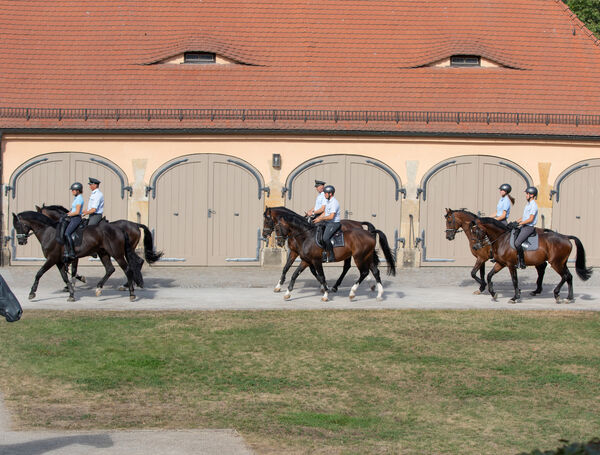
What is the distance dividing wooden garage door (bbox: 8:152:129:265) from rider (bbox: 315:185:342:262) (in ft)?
25.6

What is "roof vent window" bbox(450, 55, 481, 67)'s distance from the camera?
88.0 ft

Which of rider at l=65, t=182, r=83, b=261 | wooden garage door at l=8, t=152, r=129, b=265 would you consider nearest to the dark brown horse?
rider at l=65, t=182, r=83, b=261

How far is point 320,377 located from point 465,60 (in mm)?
16732

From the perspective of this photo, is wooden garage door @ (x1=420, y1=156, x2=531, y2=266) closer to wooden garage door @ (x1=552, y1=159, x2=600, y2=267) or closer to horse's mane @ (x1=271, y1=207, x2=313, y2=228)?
wooden garage door @ (x1=552, y1=159, x2=600, y2=267)

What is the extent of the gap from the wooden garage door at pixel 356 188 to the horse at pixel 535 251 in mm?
6385

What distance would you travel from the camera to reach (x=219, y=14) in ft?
90.4

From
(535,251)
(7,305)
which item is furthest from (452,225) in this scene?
(7,305)

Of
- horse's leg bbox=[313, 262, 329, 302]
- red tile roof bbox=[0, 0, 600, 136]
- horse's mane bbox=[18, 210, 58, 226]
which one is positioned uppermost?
red tile roof bbox=[0, 0, 600, 136]

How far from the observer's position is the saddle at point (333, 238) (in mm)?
18656

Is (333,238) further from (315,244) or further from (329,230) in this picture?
(315,244)

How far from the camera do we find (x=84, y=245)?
60.1 ft

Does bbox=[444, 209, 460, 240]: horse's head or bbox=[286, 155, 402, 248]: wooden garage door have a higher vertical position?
bbox=[286, 155, 402, 248]: wooden garage door

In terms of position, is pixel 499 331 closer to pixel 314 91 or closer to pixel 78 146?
pixel 314 91

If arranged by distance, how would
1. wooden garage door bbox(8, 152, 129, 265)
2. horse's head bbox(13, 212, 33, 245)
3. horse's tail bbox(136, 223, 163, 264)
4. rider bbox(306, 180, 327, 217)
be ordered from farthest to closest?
wooden garage door bbox(8, 152, 129, 265), horse's tail bbox(136, 223, 163, 264), rider bbox(306, 180, 327, 217), horse's head bbox(13, 212, 33, 245)
